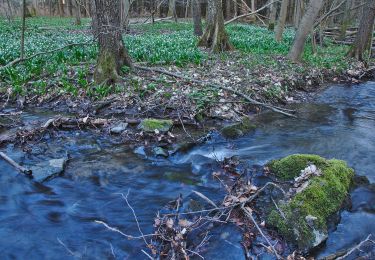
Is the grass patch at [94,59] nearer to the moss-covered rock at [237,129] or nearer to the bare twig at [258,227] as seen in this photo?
the moss-covered rock at [237,129]

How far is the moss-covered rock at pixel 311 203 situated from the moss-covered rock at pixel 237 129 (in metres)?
1.82

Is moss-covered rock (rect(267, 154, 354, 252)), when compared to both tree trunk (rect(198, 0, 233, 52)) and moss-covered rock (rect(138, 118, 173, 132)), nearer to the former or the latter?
moss-covered rock (rect(138, 118, 173, 132))

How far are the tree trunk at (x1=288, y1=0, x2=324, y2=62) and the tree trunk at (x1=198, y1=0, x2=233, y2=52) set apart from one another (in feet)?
7.88

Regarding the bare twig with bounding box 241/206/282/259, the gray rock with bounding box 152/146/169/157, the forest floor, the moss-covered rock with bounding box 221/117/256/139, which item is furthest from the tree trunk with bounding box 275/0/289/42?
the bare twig with bounding box 241/206/282/259

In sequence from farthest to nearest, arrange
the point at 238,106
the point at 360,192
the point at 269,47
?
1. the point at 269,47
2. the point at 238,106
3. the point at 360,192

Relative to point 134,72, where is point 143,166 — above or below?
below

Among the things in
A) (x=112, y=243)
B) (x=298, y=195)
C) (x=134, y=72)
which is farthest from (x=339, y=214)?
(x=134, y=72)

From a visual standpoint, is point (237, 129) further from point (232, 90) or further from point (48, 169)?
point (48, 169)

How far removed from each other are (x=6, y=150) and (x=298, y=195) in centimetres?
460

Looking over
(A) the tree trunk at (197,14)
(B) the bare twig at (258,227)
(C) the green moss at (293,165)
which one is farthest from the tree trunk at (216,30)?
(B) the bare twig at (258,227)

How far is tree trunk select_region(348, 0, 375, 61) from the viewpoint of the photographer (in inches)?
520

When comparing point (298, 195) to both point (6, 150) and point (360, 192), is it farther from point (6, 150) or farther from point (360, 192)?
point (6, 150)

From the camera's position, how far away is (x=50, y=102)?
8.09 metres

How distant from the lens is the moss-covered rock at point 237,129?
21.9 ft
